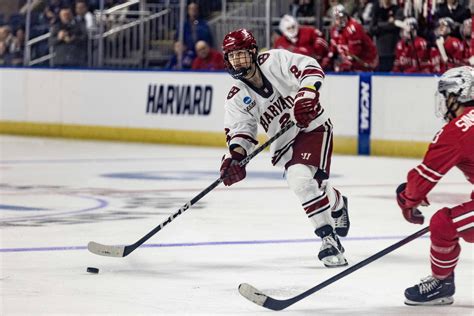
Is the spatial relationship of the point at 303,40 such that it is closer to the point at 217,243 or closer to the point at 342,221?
the point at 217,243

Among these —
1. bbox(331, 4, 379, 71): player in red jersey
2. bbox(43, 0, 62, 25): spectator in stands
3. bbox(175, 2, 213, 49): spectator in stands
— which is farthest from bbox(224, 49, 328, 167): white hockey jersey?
bbox(43, 0, 62, 25): spectator in stands

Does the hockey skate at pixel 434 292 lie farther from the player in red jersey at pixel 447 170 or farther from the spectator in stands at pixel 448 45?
the spectator in stands at pixel 448 45

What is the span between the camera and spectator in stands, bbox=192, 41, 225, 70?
13.8 metres

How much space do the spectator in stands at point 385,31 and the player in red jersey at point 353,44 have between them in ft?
0.27

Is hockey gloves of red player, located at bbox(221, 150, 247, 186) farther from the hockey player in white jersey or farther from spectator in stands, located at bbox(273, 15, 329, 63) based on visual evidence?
spectator in stands, located at bbox(273, 15, 329, 63)

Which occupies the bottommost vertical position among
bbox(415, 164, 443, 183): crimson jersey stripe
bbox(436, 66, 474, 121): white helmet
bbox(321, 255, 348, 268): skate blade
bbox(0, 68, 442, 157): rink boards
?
bbox(0, 68, 442, 157): rink boards

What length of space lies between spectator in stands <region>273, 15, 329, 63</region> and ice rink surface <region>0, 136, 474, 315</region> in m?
1.93

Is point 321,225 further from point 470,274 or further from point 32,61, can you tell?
point 32,61

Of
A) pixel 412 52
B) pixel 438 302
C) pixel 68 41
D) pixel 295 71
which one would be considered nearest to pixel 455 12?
pixel 412 52

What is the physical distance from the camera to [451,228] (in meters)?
4.57

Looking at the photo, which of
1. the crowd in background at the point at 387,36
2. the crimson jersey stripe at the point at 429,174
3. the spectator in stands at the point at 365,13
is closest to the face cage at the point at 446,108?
the crimson jersey stripe at the point at 429,174

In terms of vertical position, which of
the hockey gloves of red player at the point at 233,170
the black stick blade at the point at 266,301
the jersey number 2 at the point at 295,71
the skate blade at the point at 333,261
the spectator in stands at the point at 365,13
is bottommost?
the skate blade at the point at 333,261

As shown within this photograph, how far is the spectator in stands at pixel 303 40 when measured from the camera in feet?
42.5

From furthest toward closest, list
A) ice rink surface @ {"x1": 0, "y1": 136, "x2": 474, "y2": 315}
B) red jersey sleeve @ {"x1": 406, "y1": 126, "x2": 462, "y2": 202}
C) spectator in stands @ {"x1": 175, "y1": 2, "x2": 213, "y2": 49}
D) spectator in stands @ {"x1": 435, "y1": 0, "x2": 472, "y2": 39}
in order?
spectator in stands @ {"x1": 175, "y1": 2, "x2": 213, "y2": 49} → spectator in stands @ {"x1": 435, "y1": 0, "x2": 472, "y2": 39} → ice rink surface @ {"x1": 0, "y1": 136, "x2": 474, "y2": 315} → red jersey sleeve @ {"x1": 406, "y1": 126, "x2": 462, "y2": 202}
